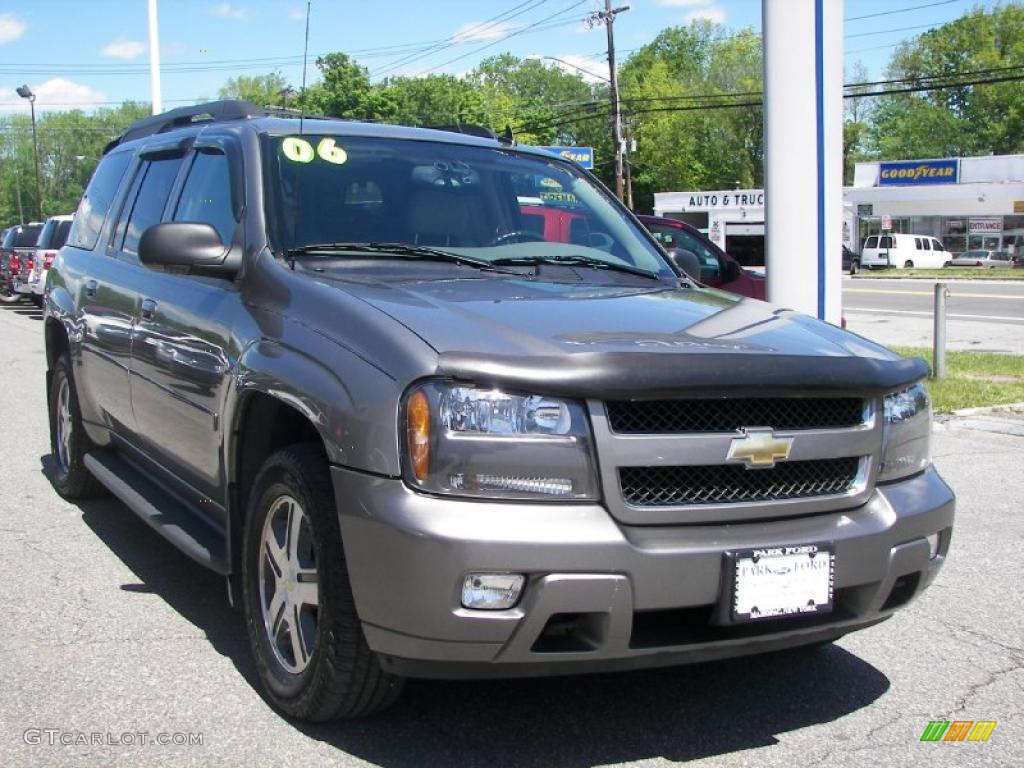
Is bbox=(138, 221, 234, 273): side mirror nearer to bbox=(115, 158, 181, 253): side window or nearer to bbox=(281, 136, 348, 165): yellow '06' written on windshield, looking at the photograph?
bbox=(281, 136, 348, 165): yellow '06' written on windshield

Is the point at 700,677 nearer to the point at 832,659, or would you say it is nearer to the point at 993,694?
the point at 832,659

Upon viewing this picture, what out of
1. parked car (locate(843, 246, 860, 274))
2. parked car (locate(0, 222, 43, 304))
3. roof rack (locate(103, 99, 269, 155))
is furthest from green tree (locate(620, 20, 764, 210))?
roof rack (locate(103, 99, 269, 155))

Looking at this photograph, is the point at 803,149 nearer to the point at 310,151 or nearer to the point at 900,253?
the point at 310,151

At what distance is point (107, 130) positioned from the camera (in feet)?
351

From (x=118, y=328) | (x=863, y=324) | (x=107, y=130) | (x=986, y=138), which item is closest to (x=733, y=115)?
(x=986, y=138)

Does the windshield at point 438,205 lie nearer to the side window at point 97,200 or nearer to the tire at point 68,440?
the side window at point 97,200

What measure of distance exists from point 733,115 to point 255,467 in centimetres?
8601

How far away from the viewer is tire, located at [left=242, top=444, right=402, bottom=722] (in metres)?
3.14

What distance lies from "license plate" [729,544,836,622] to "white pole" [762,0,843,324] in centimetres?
603

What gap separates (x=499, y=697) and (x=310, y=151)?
2167mm

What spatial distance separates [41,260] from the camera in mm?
21984

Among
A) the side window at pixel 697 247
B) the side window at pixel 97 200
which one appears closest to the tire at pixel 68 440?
the side window at pixel 97 200

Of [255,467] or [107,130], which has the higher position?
[107,130]

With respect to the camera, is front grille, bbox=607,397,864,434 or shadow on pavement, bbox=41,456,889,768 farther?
shadow on pavement, bbox=41,456,889,768
